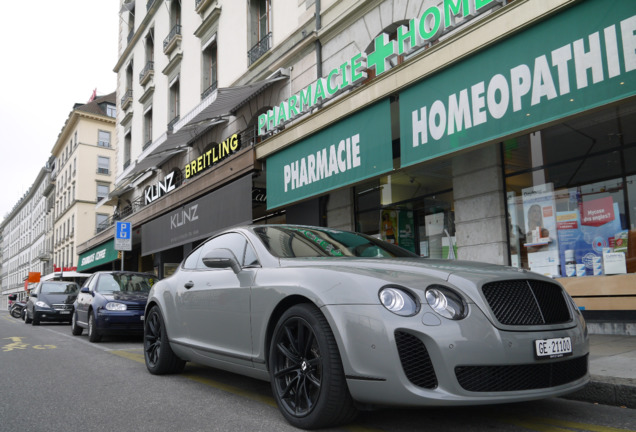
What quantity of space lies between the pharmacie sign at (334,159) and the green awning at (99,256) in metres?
15.7

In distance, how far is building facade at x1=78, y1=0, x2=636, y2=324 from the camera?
6.25m

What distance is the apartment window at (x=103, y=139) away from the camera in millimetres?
54250

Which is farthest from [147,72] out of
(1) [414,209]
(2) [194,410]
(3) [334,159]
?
(2) [194,410]

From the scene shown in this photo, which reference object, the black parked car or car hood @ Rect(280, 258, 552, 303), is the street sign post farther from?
car hood @ Rect(280, 258, 552, 303)

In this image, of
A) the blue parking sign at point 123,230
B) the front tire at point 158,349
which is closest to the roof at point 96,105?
the blue parking sign at point 123,230

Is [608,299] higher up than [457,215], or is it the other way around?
[457,215]

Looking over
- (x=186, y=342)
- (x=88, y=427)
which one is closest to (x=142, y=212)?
(x=186, y=342)

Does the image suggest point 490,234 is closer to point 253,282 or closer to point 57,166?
point 253,282

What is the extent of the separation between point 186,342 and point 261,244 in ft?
4.50

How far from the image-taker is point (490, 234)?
8516mm

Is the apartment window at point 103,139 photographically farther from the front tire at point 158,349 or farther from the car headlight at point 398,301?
the car headlight at point 398,301

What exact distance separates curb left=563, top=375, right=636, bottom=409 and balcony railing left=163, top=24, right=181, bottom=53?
21.1 metres

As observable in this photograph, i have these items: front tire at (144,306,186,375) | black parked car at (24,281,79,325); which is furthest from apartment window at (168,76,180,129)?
front tire at (144,306,186,375)

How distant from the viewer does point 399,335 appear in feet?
9.35
